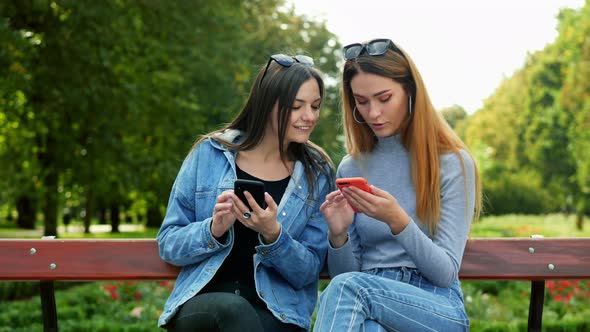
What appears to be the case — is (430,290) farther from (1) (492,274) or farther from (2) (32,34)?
(2) (32,34)

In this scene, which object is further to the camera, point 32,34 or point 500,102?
point 500,102

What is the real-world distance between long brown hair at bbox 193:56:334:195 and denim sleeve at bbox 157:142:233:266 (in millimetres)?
169

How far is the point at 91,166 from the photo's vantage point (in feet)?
49.5

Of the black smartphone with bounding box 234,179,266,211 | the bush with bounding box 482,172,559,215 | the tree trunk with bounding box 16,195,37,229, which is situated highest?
the black smartphone with bounding box 234,179,266,211

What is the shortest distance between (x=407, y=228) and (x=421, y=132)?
52cm

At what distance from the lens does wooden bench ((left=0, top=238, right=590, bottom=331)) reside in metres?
3.54

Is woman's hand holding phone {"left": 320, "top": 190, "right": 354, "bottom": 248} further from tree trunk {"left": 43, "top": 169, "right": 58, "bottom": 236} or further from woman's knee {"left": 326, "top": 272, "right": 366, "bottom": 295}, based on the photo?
tree trunk {"left": 43, "top": 169, "right": 58, "bottom": 236}

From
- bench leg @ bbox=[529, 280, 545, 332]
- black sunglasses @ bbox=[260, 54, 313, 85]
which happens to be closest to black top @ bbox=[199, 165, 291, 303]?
black sunglasses @ bbox=[260, 54, 313, 85]

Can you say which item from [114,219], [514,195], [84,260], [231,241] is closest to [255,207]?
[231,241]

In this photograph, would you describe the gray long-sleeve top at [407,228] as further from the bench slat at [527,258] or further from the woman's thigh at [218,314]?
the woman's thigh at [218,314]

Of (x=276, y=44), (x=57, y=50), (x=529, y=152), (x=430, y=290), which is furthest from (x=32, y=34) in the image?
(x=529, y=152)

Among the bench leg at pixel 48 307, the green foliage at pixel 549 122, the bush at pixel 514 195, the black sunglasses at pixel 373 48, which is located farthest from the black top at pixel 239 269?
the bush at pixel 514 195

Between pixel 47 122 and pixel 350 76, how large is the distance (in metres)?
12.2

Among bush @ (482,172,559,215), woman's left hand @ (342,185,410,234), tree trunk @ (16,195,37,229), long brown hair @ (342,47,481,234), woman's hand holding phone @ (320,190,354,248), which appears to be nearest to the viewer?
woman's left hand @ (342,185,410,234)
